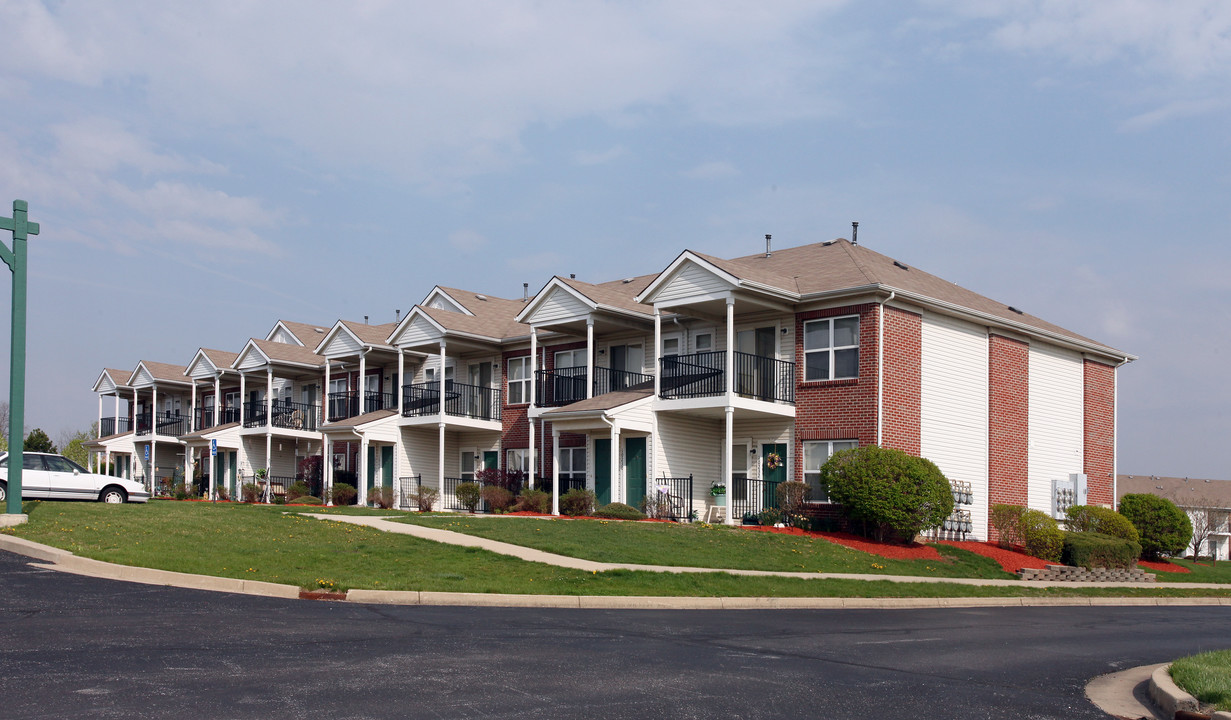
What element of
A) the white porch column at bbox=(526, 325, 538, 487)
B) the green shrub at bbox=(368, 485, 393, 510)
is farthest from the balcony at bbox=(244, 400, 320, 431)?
the white porch column at bbox=(526, 325, 538, 487)

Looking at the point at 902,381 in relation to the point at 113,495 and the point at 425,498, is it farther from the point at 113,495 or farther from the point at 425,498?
the point at 113,495

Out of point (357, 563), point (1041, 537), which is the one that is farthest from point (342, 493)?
point (1041, 537)

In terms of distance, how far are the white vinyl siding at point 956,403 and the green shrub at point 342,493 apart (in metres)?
20.5

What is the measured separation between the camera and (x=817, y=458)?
91.4 feet

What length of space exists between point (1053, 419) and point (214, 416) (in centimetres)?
3743

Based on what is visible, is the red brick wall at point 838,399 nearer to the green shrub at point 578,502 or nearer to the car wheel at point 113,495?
the green shrub at point 578,502

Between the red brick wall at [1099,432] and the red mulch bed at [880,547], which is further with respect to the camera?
the red brick wall at [1099,432]

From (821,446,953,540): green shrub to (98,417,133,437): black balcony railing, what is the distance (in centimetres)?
5045

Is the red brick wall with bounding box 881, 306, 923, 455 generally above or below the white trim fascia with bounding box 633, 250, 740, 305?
below

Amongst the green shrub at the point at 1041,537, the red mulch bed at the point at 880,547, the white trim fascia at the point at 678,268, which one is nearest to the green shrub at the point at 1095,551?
the green shrub at the point at 1041,537

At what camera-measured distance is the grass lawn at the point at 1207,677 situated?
27.8 ft

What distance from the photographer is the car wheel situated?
28000mm

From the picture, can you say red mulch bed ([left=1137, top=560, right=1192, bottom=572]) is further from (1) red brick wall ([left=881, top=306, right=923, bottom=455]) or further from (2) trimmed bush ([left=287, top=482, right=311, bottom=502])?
(2) trimmed bush ([left=287, top=482, right=311, bottom=502])

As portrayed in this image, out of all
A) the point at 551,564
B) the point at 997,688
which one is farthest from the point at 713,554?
the point at 997,688
